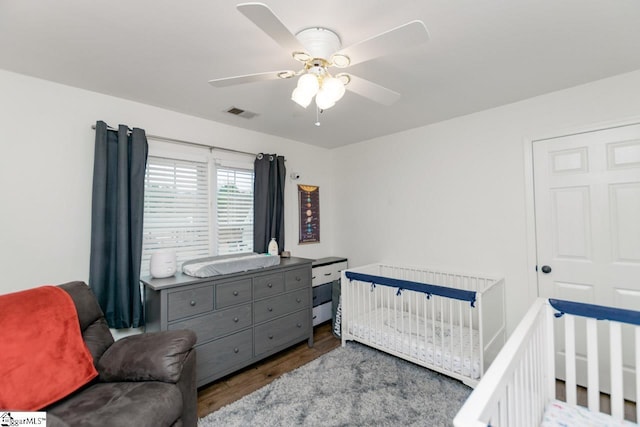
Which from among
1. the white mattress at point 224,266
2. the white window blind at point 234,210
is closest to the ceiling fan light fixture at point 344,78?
the white mattress at point 224,266

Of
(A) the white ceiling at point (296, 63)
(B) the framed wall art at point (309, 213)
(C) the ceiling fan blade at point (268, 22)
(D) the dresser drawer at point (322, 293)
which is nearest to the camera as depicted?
(C) the ceiling fan blade at point (268, 22)

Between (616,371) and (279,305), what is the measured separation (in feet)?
7.30

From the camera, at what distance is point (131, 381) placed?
153 cm

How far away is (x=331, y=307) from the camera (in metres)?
3.49

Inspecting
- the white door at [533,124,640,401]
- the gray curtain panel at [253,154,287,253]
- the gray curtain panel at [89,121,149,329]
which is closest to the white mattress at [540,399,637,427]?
the white door at [533,124,640,401]

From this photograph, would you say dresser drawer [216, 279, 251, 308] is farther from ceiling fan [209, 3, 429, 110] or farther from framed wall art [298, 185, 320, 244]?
ceiling fan [209, 3, 429, 110]

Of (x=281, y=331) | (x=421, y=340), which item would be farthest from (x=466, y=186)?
(x=281, y=331)

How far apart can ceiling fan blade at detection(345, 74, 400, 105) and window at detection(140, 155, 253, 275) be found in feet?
5.96

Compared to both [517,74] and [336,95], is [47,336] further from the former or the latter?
[517,74]

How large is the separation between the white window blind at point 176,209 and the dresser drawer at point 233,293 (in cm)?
62

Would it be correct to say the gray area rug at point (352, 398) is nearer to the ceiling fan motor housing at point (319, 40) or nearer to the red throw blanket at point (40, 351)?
the red throw blanket at point (40, 351)

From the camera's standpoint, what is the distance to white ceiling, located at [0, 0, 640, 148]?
1.35 meters

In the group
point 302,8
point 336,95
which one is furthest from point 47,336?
point 302,8

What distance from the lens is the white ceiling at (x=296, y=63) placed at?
1.35m
